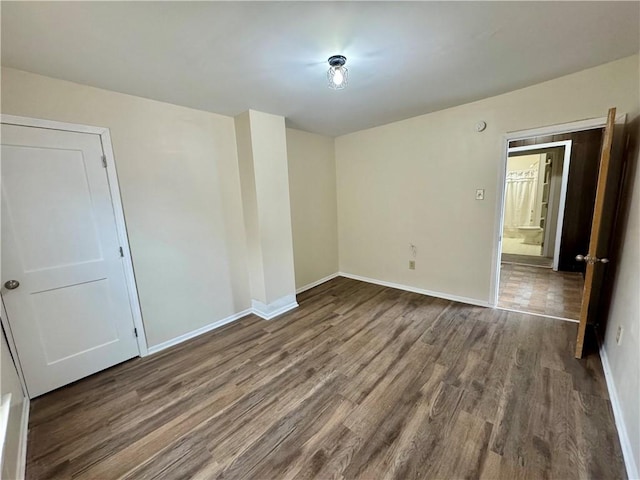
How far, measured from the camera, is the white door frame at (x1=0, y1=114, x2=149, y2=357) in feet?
6.03

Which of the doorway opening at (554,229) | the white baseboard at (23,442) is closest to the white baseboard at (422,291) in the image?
the doorway opening at (554,229)

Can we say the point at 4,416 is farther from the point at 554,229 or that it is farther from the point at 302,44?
the point at 554,229

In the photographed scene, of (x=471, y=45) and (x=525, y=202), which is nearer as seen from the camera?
(x=471, y=45)

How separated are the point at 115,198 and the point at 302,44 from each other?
198cm

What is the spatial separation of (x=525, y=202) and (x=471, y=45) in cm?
562

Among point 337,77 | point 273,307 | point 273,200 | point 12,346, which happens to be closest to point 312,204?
point 273,200

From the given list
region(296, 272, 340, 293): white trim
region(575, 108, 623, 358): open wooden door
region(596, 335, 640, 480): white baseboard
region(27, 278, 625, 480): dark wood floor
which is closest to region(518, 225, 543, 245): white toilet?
region(575, 108, 623, 358): open wooden door

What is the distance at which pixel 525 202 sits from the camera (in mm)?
5906

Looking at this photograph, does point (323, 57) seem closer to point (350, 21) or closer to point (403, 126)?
point (350, 21)

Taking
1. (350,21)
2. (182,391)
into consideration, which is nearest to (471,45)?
(350,21)

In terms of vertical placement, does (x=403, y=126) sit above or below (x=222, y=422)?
above

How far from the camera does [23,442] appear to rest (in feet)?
5.21

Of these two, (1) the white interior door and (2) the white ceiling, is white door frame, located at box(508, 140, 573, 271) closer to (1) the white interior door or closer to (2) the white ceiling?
(2) the white ceiling

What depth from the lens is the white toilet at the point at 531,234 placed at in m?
5.54
